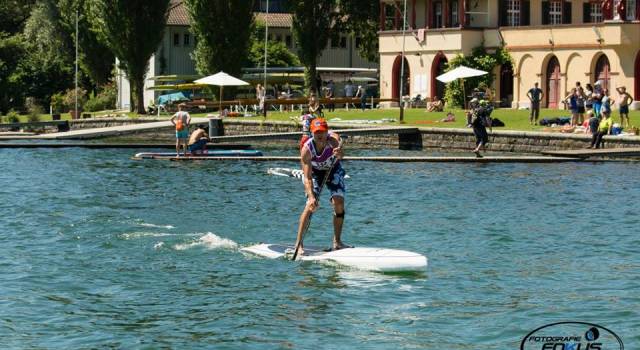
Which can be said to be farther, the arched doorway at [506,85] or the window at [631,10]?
the arched doorway at [506,85]

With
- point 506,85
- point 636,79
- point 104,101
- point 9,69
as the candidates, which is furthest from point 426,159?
point 9,69

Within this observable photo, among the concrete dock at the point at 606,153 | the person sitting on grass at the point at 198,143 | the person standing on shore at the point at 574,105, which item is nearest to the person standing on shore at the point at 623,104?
the person standing on shore at the point at 574,105

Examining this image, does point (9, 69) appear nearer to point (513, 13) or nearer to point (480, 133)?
point (513, 13)

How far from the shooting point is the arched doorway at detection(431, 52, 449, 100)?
7366 centimetres

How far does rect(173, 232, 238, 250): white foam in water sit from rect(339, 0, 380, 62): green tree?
187ft

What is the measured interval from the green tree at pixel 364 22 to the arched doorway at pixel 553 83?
18.2 m

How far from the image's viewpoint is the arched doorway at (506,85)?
7056 centimetres

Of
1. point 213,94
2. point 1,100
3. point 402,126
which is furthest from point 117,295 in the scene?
point 1,100

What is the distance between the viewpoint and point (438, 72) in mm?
74188

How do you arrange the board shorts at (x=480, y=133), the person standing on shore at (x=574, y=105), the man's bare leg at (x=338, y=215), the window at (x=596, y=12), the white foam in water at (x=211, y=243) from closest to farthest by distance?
the man's bare leg at (x=338, y=215), the white foam in water at (x=211, y=243), the board shorts at (x=480, y=133), the person standing on shore at (x=574, y=105), the window at (x=596, y=12)

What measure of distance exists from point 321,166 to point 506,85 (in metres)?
49.7

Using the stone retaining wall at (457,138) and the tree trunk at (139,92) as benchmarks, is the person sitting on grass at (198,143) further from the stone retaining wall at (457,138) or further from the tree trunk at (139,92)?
the tree trunk at (139,92)

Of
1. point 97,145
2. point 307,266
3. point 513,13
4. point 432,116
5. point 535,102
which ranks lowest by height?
point 307,266

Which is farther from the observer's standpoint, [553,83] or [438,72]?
[438,72]
